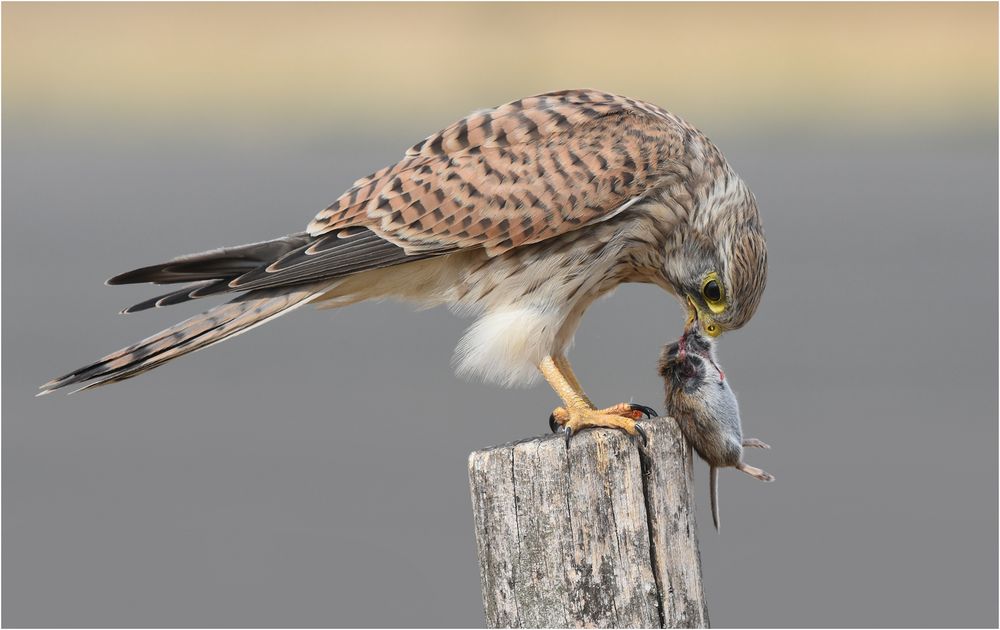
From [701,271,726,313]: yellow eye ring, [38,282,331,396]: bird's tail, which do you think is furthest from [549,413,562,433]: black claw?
[38,282,331,396]: bird's tail

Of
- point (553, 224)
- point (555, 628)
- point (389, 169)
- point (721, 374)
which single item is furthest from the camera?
point (389, 169)

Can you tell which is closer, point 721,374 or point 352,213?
point 721,374

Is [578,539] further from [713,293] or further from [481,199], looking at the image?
[481,199]

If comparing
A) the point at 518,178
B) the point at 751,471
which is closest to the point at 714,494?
the point at 751,471

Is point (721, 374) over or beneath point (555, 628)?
over

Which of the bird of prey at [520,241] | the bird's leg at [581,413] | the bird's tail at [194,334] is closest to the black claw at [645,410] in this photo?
the bird's leg at [581,413]

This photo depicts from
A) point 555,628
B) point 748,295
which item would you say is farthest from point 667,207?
point 555,628

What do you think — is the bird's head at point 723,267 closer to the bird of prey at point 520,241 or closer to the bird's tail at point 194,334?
the bird of prey at point 520,241

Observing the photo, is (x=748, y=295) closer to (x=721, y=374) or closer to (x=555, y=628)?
(x=721, y=374)
